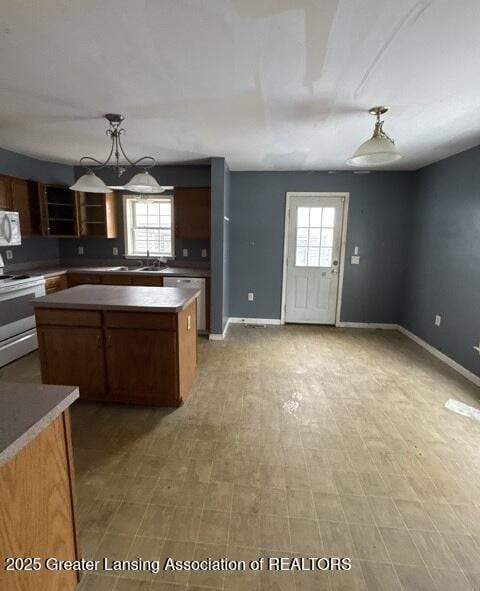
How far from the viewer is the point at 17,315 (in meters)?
3.43

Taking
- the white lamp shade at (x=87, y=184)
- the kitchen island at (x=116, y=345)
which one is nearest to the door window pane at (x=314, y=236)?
the kitchen island at (x=116, y=345)

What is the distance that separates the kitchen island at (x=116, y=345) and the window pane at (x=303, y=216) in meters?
2.82

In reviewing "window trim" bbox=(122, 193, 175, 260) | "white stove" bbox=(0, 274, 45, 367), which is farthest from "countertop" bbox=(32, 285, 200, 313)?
"window trim" bbox=(122, 193, 175, 260)

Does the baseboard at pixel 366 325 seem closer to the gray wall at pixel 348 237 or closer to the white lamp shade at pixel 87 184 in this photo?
the gray wall at pixel 348 237

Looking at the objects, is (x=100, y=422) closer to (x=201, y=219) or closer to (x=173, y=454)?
(x=173, y=454)

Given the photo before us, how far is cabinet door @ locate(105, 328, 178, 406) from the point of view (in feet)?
7.88

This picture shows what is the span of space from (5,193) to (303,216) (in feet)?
13.0

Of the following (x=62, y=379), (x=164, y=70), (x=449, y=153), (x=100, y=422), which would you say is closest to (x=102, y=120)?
(x=164, y=70)

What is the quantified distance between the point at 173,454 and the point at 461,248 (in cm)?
361

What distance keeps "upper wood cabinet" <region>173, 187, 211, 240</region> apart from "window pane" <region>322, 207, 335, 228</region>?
1773 mm

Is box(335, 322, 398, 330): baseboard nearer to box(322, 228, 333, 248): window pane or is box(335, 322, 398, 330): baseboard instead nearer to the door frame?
the door frame

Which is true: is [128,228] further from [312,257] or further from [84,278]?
[312,257]

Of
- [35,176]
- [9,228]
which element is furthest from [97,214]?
[9,228]

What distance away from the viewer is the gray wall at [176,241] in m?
4.57
